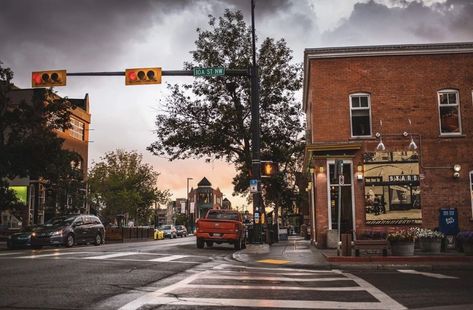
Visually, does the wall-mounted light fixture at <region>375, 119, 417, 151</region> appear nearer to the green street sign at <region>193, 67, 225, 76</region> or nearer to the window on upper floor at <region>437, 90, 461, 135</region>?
the window on upper floor at <region>437, 90, 461, 135</region>

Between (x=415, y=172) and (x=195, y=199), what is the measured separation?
11027cm

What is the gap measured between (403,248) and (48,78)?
1342 cm

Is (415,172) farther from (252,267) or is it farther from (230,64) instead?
(230,64)

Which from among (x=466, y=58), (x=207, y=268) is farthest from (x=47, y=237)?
(x=466, y=58)

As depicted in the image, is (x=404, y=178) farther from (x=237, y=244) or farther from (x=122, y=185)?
(x=122, y=185)

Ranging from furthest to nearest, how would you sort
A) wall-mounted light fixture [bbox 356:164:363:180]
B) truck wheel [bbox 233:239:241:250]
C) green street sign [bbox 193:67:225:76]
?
1. truck wheel [bbox 233:239:241:250]
2. wall-mounted light fixture [bbox 356:164:363:180]
3. green street sign [bbox 193:67:225:76]

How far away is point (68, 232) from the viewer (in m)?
23.0

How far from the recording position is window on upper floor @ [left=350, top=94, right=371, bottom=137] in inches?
837

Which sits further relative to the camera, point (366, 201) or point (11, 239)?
point (11, 239)

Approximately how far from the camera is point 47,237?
22312 millimetres

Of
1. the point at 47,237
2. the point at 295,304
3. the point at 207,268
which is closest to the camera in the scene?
the point at 295,304

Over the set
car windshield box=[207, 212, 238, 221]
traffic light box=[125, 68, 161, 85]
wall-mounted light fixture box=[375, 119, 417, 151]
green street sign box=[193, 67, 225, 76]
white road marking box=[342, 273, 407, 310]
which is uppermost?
green street sign box=[193, 67, 225, 76]

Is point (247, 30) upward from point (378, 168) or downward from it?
upward

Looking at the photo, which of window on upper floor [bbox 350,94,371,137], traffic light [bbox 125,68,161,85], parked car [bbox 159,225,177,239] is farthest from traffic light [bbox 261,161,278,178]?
parked car [bbox 159,225,177,239]
